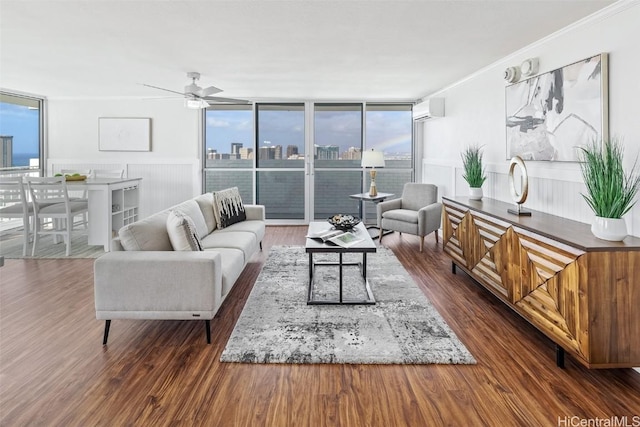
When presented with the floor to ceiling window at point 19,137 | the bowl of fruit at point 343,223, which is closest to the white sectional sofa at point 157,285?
the bowl of fruit at point 343,223

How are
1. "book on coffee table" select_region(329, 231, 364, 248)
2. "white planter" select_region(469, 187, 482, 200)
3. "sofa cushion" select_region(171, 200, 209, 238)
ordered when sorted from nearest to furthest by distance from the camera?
"book on coffee table" select_region(329, 231, 364, 248), "sofa cushion" select_region(171, 200, 209, 238), "white planter" select_region(469, 187, 482, 200)

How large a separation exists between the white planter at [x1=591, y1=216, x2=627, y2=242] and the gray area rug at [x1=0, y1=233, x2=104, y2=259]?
5209 mm

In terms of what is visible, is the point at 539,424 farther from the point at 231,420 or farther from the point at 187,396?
the point at 187,396

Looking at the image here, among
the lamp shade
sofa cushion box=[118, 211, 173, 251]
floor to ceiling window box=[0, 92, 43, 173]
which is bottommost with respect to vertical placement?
sofa cushion box=[118, 211, 173, 251]

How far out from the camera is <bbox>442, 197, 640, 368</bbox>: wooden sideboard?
2246 millimetres

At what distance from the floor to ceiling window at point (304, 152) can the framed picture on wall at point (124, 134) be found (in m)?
1.08

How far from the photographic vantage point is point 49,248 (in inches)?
223

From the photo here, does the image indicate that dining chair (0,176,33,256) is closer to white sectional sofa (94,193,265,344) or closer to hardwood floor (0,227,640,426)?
hardwood floor (0,227,640,426)

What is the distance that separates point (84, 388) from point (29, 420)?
11.9 inches

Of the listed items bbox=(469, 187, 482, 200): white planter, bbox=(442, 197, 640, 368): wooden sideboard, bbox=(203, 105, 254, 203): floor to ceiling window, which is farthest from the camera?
bbox=(203, 105, 254, 203): floor to ceiling window

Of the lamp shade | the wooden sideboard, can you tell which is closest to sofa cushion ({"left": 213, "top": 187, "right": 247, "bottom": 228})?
the lamp shade

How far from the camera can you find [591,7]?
295cm

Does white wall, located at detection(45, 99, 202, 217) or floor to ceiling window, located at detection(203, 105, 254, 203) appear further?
floor to ceiling window, located at detection(203, 105, 254, 203)

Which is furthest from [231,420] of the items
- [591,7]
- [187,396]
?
[591,7]
